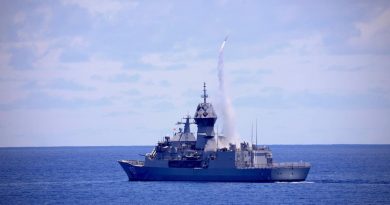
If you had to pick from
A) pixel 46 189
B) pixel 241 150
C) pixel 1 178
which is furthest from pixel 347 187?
pixel 1 178

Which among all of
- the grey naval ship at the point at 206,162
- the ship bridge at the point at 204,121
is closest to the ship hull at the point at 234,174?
the grey naval ship at the point at 206,162

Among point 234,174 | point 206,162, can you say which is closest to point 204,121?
point 206,162

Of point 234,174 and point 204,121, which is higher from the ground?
point 204,121

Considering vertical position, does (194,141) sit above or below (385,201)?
above

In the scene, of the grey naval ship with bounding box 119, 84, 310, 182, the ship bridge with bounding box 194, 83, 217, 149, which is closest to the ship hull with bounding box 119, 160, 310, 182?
the grey naval ship with bounding box 119, 84, 310, 182

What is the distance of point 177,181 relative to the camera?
334 feet

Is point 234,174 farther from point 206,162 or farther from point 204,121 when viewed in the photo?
point 204,121

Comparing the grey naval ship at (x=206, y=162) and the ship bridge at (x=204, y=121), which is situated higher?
the ship bridge at (x=204, y=121)

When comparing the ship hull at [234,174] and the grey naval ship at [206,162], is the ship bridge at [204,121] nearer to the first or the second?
the grey naval ship at [206,162]

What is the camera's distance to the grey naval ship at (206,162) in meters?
97.6

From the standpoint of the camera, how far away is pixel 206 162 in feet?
327

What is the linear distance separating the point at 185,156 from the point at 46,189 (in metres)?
18.0

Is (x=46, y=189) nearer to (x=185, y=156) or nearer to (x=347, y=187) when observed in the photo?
(x=185, y=156)

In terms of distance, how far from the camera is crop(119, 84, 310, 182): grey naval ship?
97.6 metres
